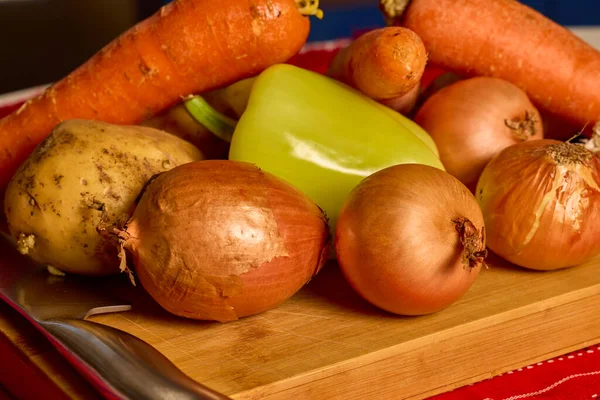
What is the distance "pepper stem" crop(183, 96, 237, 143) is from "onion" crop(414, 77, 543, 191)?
0.89 ft

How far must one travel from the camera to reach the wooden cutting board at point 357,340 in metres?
0.70

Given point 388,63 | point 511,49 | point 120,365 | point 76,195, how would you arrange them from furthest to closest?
point 511,49 < point 388,63 < point 76,195 < point 120,365

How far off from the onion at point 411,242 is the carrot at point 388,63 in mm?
201

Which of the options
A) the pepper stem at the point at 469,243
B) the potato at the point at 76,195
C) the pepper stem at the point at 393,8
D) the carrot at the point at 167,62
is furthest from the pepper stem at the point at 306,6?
the pepper stem at the point at 469,243

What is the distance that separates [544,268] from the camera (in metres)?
0.90

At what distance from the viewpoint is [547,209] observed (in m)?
0.86

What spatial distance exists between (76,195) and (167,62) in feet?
0.95

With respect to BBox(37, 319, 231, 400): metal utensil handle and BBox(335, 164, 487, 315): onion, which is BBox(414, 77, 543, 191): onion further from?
BBox(37, 319, 231, 400): metal utensil handle

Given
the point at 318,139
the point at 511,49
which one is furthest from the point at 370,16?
the point at 318,139

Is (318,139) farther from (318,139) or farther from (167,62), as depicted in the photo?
(167,62)

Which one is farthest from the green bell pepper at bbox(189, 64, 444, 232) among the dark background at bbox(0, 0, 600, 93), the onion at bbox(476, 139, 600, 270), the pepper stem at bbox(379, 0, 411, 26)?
the dark background at bbox(0, 0, 600, 93)

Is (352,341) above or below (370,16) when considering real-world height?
above

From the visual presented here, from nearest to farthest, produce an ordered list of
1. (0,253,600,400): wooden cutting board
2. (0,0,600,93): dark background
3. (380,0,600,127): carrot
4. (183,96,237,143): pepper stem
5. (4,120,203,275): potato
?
(0,253,600,400): wooden cutting board, (4,120,203,275): potato, (183,96,237,143): pepper stem, (380,0,600,127): carrot, (0,0,600,93): dark background

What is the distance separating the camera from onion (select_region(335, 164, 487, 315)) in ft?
2.46
